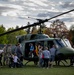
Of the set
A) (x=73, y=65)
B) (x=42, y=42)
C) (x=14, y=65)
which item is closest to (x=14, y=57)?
(x=14, y=65)

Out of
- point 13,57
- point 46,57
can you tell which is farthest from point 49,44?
point 13,57

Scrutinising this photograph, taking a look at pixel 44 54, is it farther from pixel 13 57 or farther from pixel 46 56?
pixel 13 57

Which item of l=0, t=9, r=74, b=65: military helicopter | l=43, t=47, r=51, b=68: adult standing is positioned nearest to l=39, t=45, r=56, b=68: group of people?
l=43, t=47, r=51, b=68: adult standing

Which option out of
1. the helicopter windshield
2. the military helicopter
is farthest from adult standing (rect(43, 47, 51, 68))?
the helicopter windshield

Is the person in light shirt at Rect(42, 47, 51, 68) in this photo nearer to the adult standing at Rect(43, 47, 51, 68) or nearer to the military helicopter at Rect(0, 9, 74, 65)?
the adult standing at Rect(43, 47, 51, 68)

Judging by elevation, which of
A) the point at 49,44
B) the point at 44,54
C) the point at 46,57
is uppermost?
the point at 49,44

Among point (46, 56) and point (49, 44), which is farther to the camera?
point (49, 44)

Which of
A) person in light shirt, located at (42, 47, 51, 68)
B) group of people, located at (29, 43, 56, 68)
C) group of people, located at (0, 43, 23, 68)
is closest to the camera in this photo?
person in light shirt, located at (42, 47, 51, 68)

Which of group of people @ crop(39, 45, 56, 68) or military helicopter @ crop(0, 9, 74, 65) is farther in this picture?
military helicopter @ crop(0, 9, 74, 65)

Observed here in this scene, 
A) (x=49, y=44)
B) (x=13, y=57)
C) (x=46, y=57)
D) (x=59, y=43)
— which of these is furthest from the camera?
(x=49, y=44)

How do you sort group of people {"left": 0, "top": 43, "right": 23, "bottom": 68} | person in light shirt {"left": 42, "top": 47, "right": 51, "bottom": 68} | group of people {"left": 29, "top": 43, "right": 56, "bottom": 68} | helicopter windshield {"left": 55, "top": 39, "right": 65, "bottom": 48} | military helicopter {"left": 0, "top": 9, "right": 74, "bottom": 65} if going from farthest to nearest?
1. helicopter windshield {"left": 55, "top": 39, "right": 65, "bottom": 48}
2. military helicopter {"left": 0, "top": 9, "right": 74, "bottom": 65}
3. group of people {"left": 0, "top": 43, "right": 23, "bottom": 68}
4. group of people {"left": 29, "top": 43, "right": 56, "bottom": 68}
5. person in light shirt {"left": 42, "top": 47, "right": 51, "bottom": 68}

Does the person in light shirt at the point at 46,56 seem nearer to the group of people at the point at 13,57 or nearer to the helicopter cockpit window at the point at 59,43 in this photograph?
the group of people at the point at 13,57

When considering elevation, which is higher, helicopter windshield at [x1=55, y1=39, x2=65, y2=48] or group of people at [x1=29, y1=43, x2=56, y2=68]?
helicopter windshield at [x1=55, y1=39, x2=65, y2=48]

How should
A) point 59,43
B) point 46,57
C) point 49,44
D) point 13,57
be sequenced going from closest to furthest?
1. point 46,57
2. point 13,57
3. point 59,43
4. point 49,44
